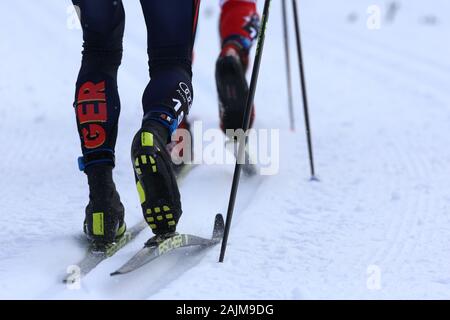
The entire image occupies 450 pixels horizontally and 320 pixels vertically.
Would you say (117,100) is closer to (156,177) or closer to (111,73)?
(111,73)

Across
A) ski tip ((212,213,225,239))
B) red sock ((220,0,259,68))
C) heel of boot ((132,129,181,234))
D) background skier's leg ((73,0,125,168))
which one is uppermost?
red sock ((220,0,259,68))

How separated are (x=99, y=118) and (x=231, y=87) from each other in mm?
1283

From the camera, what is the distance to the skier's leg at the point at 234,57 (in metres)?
3.61

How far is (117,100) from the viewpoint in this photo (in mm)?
2518

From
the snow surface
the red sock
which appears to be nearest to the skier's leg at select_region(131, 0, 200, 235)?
the snow surface

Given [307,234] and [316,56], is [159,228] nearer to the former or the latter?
[307,234]

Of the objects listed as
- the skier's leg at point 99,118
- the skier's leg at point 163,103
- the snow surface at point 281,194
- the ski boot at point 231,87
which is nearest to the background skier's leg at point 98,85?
the skier's leg at point 99,118

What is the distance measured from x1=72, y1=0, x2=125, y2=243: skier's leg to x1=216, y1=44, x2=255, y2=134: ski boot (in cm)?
114

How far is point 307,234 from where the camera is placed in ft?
9.36

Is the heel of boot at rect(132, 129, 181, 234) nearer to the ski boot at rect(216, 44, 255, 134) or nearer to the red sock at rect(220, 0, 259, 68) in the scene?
the ski boot at rect(216, 44, 255, 134)

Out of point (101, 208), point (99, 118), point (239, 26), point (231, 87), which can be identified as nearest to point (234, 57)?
point (231, 87)

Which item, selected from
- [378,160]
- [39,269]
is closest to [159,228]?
[39,269]

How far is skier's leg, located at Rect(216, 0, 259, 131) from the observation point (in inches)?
142

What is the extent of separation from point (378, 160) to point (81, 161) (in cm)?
213
